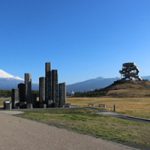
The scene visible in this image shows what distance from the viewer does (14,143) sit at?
15.4 m

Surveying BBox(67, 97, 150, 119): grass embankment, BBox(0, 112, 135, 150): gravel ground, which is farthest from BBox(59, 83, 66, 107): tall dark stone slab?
BBox(0, 112, 135, 150): gravel ground

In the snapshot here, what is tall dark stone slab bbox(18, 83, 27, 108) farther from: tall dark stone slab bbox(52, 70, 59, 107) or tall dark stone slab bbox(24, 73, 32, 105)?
tall dark stone slab bbox(52, 70, 59, 107)

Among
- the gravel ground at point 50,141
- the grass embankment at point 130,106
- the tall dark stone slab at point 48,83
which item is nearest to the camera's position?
the gravel ground at point 50,141

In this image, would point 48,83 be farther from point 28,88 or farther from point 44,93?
point 28,88

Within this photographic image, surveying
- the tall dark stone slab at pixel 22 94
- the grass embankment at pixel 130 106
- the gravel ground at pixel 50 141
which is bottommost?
the gravel ground at pixel 50 141

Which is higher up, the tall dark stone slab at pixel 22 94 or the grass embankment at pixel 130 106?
the tall dark stone slab at pixel 22 94

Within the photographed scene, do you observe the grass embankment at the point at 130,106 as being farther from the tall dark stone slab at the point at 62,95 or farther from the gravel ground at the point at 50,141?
the gravel ground at the point at 50,141

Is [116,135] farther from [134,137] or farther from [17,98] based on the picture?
[17,98]

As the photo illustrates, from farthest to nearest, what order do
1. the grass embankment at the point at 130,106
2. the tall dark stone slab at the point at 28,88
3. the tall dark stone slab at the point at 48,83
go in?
the tall dark stone slab at the point at 28,88 < the tall dark stone slab at the point at 48,83 < the grass embankment at the point at 130,106

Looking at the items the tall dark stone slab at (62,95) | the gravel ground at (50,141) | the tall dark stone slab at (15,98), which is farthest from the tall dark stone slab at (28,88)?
the gravel ground at (50,141)

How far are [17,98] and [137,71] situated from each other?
267 feet

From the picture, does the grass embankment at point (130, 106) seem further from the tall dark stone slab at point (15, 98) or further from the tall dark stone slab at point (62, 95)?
the tall dark stone slab at point (15, 98)

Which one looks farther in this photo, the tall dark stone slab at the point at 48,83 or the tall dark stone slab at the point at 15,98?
the tall dark stone slab at the point at 48,83

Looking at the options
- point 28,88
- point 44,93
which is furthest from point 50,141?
point 44,93
